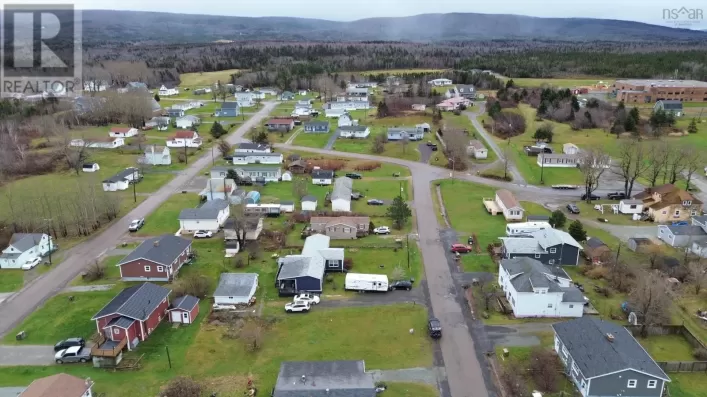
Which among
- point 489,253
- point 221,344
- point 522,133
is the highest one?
point 522,133

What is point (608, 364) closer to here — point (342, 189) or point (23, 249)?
point (342, 189)

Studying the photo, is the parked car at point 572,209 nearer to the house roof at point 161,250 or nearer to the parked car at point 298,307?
the parked car at point 298,307

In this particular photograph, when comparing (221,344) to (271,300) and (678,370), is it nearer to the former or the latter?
(271,300)

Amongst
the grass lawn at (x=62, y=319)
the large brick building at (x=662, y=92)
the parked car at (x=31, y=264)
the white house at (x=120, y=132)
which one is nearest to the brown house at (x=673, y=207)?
the grass lawn at (x=62, y=319)

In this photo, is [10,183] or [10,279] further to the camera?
[10,183]

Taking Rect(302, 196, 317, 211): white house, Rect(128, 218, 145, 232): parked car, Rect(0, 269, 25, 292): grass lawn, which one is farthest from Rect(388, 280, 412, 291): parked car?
Rect(0, 269, 25, 292): grass lawn

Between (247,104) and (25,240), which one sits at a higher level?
(247,104)

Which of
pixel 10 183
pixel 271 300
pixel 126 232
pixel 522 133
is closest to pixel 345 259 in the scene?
pixel 271 300

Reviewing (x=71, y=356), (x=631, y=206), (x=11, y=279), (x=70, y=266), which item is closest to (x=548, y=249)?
(x=631, y=206)
